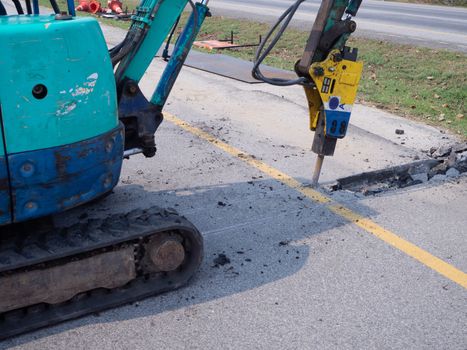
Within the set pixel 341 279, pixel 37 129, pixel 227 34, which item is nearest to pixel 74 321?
pixel 37 129

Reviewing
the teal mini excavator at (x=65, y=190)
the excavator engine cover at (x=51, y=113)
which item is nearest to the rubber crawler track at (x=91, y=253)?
the teal mini excavator at (x=65, y=190)

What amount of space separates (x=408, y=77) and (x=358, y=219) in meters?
6.30

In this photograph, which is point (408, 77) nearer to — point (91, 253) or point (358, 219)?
point (358, 219)

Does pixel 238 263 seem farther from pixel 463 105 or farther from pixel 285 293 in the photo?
pixel 463 105

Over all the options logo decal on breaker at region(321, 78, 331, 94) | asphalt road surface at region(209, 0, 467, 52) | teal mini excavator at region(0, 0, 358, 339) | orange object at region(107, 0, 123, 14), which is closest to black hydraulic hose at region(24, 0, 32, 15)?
teal mini excavator at region(0, 0, 358, 339)

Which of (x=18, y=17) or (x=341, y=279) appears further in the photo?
(x=341, y=279)

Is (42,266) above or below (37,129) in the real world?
below

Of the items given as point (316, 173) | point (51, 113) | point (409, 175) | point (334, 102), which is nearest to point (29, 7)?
point (51, 113)

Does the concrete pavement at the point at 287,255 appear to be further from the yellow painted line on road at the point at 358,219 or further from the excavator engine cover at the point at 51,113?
the excavator engine cover at the point at 51,113

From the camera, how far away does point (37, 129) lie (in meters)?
3.09

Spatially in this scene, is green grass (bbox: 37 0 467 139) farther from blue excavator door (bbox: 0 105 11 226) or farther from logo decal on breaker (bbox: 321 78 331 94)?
blue excavator door (bbox: 0 105 11 226)

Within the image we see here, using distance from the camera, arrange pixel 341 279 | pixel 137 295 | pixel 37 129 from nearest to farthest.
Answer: pixel 37 129
pixel 137 295
pixel 341 279

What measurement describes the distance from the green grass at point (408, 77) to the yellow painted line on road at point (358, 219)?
282 centimetres

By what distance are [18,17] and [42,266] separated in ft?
4.83
